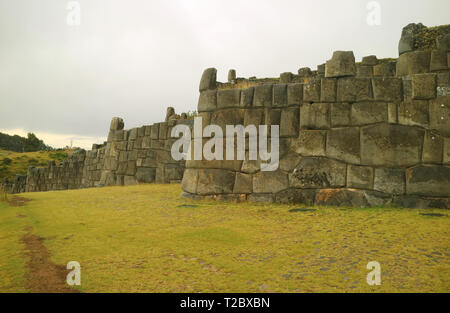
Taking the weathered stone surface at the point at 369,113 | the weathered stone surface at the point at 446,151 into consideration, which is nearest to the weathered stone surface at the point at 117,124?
the weathered stone surface at the point at 369,113

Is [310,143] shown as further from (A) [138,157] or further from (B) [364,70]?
(A) [138,157]

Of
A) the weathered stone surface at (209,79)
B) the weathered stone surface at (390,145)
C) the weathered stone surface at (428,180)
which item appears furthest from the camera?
the weathered stone surface at (209,79)

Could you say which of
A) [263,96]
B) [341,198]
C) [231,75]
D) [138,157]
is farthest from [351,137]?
[231,75]

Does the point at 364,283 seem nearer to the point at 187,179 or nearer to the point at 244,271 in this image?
the point at 244,271

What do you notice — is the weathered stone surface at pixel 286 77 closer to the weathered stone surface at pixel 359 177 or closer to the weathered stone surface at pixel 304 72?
the weathered stone surface at pixel 304 72

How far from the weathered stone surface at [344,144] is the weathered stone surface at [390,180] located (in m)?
0.42

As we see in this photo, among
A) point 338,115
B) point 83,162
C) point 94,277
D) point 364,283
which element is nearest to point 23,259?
point 94,277

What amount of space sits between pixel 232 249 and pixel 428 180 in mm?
3591

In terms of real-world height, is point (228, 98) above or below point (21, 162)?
above

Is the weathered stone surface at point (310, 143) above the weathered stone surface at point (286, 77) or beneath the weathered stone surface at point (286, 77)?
beneath

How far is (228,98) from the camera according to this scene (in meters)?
6.76

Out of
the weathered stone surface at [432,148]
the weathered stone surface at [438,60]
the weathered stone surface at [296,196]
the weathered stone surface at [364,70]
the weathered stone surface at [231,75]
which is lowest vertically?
the weathered stone surface at [296,196]

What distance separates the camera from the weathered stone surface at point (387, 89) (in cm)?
545
